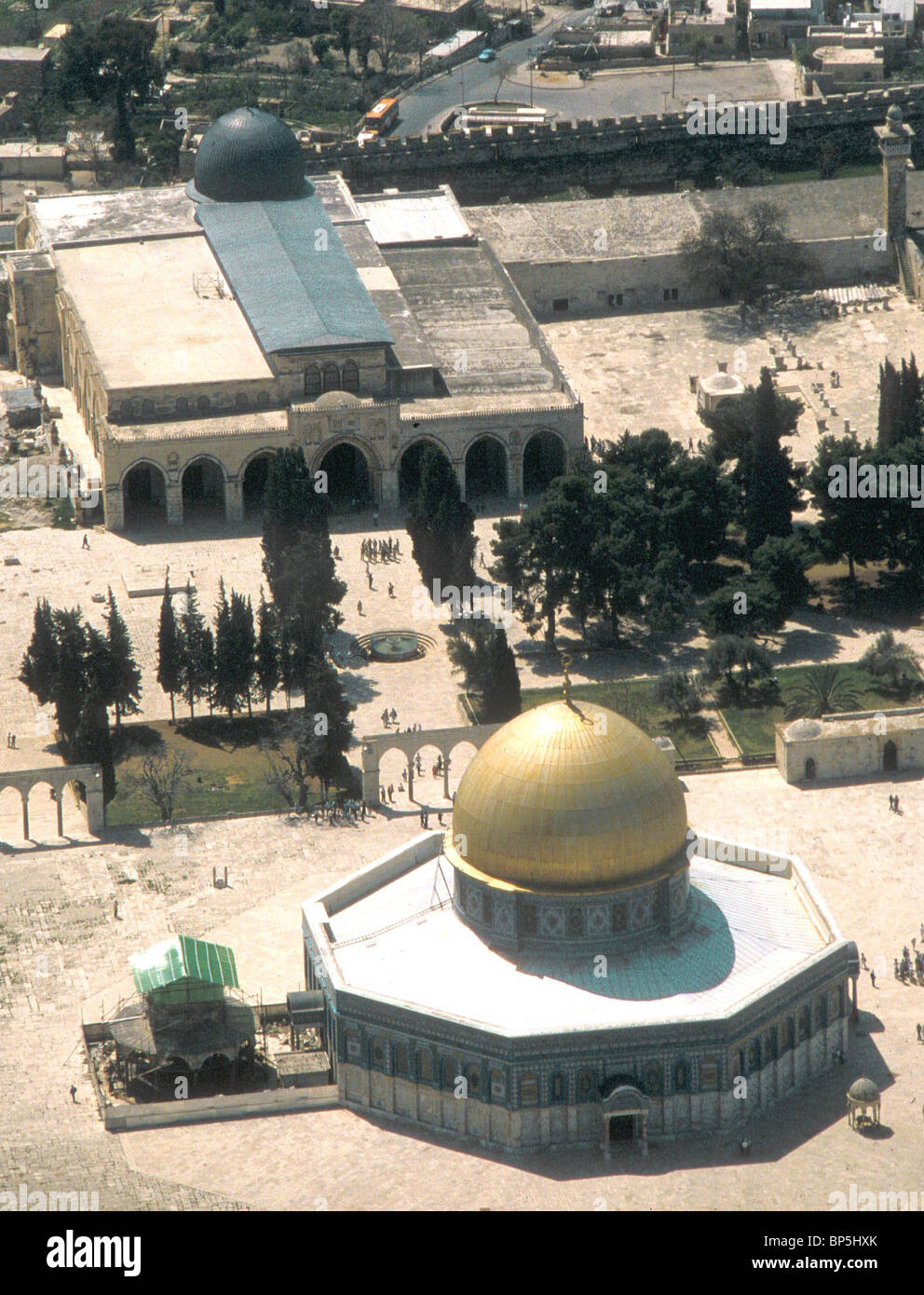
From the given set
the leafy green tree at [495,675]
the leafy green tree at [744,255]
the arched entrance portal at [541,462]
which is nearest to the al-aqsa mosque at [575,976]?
the leafy green tree at [495,675]

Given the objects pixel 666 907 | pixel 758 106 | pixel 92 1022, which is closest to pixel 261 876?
pixel 92 1022

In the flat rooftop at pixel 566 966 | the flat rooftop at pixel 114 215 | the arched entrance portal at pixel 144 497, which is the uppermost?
the flat rooftop at pixel 114 215

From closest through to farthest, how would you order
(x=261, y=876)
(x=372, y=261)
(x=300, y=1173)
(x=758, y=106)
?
1. (x=300, y=1173)
2. (x=261, y=876)
3. (x=372, y=261)
4. (x=758, y=106)

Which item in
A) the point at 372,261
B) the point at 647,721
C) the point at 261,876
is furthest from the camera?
the point at 372,261

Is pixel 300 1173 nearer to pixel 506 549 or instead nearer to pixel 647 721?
pixel 647 721

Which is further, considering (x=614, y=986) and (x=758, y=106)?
(x=758, y=106)

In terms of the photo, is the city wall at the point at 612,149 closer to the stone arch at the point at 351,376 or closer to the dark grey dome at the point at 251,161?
the dark grey dome at the point at 251,161
